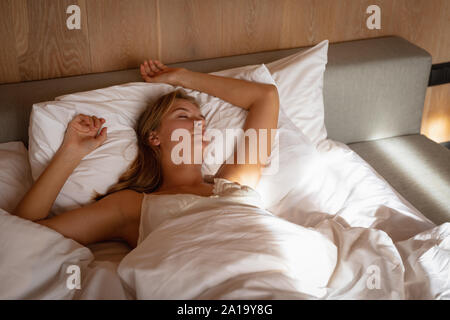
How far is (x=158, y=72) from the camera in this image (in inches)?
68.1

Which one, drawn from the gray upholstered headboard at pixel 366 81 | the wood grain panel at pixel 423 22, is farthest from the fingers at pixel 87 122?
the wood grain panel at pixel 423 22

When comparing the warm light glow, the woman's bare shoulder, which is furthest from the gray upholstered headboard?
the woman's bare shoulder

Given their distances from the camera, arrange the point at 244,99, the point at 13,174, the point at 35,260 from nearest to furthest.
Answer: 1. the point at 35,260
2. the point at 13,174
3. the point at 244,99

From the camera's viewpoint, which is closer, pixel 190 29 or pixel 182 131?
pixel 182 131

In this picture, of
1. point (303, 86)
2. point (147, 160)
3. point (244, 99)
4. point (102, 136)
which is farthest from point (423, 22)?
point (102, 136)

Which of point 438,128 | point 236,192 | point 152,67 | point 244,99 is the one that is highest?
point 152,67

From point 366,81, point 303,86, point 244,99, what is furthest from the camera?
point 366,81

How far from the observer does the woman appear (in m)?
1.38

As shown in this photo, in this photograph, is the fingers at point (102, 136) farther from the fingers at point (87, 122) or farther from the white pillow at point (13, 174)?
the white pillow at point (13, 174)

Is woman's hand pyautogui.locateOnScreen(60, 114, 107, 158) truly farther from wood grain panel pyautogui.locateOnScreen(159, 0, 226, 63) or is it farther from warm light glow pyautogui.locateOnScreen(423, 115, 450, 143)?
warm light glow pyautogui.locateOnScreen(423, 115, 450, 143)

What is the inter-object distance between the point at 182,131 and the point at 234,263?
603 mm

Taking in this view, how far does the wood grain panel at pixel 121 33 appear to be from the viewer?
1732 mm

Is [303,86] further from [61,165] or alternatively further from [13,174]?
[13,174]

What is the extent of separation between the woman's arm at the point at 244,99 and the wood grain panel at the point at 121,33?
0.16 m
